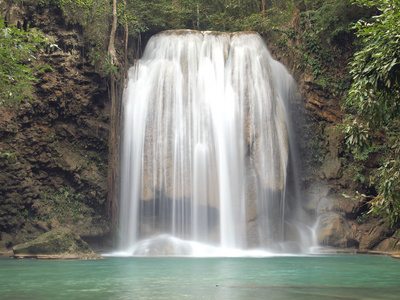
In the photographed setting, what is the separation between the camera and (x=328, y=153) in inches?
755

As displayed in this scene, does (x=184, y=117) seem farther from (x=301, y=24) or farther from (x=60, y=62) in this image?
(x=301, y=24)

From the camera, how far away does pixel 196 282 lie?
7.47 m

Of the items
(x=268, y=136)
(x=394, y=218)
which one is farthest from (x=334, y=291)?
(x=268, y=136)

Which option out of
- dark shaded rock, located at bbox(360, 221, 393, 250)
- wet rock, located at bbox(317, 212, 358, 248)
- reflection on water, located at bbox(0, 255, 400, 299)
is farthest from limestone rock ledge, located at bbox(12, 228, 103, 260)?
dark shaded rock, located at bbox(360, 221, 393, 250)

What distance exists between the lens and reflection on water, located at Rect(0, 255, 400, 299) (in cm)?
614

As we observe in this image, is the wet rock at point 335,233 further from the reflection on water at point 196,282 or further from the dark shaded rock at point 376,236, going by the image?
the reflection on water at point 196,282

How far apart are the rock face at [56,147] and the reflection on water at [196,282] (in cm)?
604

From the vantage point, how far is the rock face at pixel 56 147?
16.0 m

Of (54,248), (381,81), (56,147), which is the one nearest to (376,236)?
(54,248)

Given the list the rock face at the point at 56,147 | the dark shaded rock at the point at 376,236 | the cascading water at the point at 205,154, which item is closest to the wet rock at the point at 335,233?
the dark shaded rock at the point at 376,236

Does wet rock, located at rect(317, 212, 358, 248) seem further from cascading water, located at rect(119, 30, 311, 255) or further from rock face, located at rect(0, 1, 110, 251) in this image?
rock face, located at rect(0, 1, 110, 251)

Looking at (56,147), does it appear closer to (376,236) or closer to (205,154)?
(205,154)

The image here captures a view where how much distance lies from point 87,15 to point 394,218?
15.4 metres

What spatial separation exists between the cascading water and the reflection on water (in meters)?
5.71
